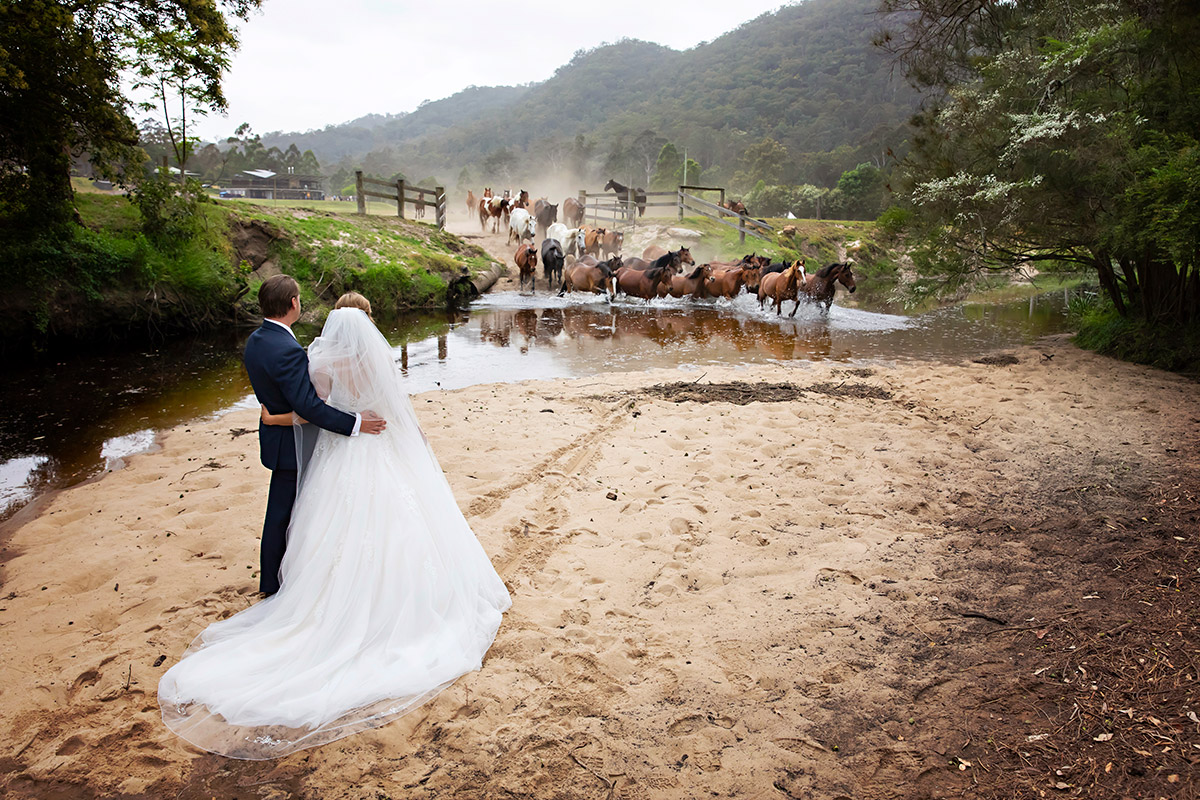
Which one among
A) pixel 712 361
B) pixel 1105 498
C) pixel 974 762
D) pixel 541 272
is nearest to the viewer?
pixel 974 762

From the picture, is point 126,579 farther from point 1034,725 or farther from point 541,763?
point 1034,725

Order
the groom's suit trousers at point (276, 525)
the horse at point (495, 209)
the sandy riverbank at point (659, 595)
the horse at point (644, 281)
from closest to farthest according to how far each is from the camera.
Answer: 1. the sandy riverbank at point (659, 595)
2. the groom's suit trousers at point (276, 525)
3. the horse at point (644, 281)
4. the horse at point (495, 209)

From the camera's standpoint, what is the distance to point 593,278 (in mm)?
20812

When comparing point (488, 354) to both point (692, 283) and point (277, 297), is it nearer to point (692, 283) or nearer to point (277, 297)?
point (277, 297)

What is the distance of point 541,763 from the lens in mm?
2527

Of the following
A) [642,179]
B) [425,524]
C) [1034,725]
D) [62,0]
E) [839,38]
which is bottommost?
[1034,725]

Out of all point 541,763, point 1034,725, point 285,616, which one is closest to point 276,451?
point 285,616

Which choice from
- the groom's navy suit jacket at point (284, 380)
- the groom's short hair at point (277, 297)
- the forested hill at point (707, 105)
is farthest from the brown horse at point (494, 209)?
the forested hill at point (707, 105)

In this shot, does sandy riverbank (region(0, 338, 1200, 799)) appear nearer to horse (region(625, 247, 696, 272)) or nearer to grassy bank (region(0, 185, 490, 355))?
grassy bank (region(0, 185, 490, 355))

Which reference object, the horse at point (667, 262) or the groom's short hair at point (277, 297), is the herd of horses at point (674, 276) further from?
the groom's short hair at point (277, 297)

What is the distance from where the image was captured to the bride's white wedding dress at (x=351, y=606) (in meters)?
2.74

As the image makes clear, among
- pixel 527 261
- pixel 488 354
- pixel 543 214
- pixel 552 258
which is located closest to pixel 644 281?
pixel 552 258

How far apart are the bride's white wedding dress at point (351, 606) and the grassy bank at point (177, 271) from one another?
1062cm

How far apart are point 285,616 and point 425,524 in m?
0.80
